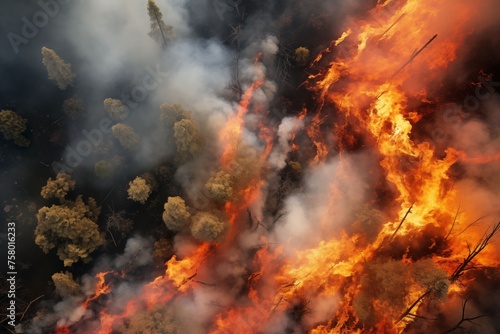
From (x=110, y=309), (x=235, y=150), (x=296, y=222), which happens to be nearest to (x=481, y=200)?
(x=296, y=222)

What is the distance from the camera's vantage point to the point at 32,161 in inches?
1507

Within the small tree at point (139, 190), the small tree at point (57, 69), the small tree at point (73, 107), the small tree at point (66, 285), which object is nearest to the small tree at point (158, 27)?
the small tree at point (57, 69)

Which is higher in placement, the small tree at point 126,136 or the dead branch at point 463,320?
the small tree at point 126,136

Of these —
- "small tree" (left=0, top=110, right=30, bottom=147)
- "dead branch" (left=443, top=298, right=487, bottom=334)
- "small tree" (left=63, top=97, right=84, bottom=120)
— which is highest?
"small tree" (left=0, top=110, right=30, bottom=147)

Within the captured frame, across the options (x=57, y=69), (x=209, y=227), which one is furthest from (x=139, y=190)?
(x=57, y=69)

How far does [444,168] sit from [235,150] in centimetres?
2295

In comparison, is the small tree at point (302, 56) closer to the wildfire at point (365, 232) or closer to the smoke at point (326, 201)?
the wildfire at point (365, 232)

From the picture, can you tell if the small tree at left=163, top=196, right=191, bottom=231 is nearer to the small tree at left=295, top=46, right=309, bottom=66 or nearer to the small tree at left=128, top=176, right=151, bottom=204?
the small tree at left=128, top=176, right=151, bottom=204

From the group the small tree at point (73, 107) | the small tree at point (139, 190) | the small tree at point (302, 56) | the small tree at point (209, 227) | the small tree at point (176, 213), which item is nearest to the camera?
the small tree at point (209, 227)

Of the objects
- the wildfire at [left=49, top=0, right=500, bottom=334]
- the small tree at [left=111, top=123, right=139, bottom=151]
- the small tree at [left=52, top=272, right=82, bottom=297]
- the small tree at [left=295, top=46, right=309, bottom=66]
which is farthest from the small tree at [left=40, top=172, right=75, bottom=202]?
the small tree at [left=295, top=46, right=309, bottom=66]

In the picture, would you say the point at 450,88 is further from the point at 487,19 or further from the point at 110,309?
the point at 110,309

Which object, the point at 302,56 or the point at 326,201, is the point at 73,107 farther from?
the point at 326,201

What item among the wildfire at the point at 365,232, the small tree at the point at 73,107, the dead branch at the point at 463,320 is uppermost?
the small tree at the point at 73,107

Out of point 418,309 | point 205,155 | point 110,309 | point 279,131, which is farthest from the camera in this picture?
point 279,131
